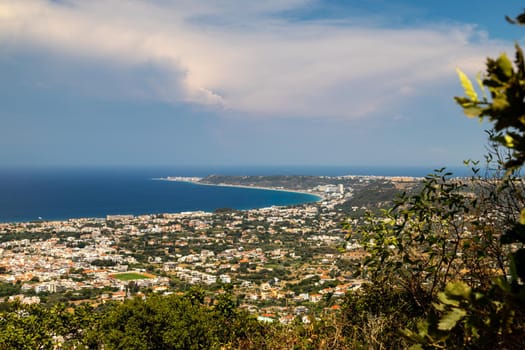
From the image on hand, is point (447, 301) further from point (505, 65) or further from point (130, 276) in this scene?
point (130, 276)

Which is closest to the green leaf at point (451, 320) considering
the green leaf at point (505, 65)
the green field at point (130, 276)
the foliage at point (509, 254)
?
the foliage at point (509, 254)

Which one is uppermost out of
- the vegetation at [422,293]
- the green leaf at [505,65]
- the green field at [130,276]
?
the green leaf at [505,65]

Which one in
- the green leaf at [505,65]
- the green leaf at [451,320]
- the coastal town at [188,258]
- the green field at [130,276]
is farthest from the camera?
the green field at [130,276]

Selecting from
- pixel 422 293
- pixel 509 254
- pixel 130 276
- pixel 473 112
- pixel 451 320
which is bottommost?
pixel 130 276

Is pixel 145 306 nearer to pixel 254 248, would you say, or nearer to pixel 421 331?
pixel 421 331

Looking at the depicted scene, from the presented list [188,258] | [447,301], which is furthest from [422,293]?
[188,258]

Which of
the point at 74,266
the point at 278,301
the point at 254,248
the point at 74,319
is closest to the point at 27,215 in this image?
the point at 74,266

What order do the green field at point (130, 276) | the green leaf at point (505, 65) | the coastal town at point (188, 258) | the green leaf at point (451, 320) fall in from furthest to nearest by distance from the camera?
the green field at point (130, 276)
the coastal town at point (188, 258)
the green leaf at point (451, 320)
the green leaf at point (505, 65)

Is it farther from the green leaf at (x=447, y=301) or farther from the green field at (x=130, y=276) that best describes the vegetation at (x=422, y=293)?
the green field at (x=130, y=276)

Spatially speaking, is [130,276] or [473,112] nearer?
[473,112]
